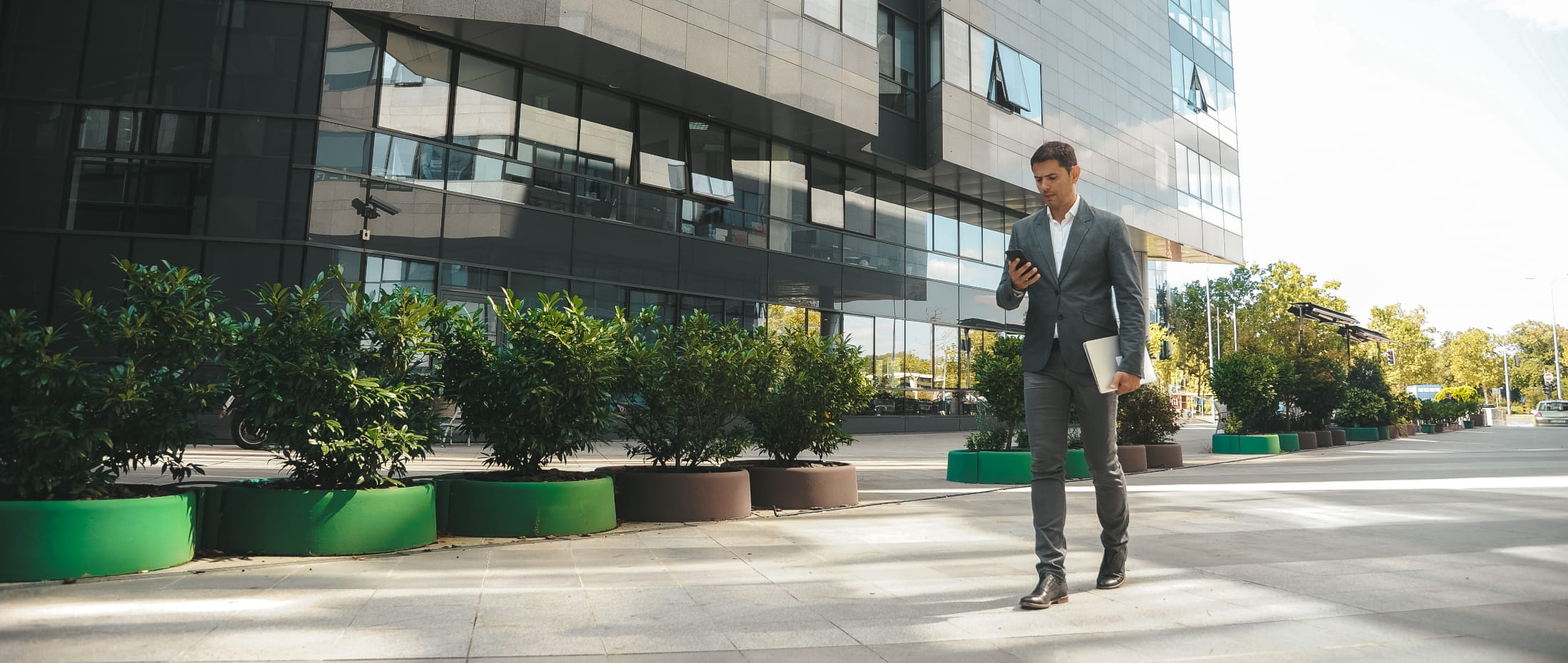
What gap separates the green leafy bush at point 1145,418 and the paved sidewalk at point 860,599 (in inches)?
251

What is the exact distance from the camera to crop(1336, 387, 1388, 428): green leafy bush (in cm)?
2473

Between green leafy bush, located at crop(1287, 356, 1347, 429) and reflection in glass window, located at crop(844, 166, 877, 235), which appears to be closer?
green leafy bush, located at crop(1287, 356, 1347, 429)

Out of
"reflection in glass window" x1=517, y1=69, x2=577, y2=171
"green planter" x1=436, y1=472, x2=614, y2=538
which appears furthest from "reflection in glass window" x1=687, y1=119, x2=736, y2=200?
"green planter" x1=436, y1=472, x2=614, y2=538

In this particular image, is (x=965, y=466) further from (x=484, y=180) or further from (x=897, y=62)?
(x=897, y=62)

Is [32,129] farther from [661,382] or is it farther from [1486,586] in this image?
[1486,586]

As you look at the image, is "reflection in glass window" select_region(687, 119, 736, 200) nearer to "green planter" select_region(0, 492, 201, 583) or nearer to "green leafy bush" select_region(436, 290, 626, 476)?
"green leafy bush" select_region(436, 290, 626, 476)

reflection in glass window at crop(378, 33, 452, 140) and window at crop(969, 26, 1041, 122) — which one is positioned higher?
window at crop(969, 26, 1041, 122)

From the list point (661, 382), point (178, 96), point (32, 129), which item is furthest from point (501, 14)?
point (661, 382)

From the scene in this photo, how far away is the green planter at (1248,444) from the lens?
18281mm

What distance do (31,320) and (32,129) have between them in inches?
502

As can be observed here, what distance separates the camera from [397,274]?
15.1m

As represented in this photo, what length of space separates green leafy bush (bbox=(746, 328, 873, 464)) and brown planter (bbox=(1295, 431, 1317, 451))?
54.7ft

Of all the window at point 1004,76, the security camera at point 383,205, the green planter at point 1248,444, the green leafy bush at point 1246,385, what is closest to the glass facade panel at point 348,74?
the security camera at point 383,205

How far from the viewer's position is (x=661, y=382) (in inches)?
269
